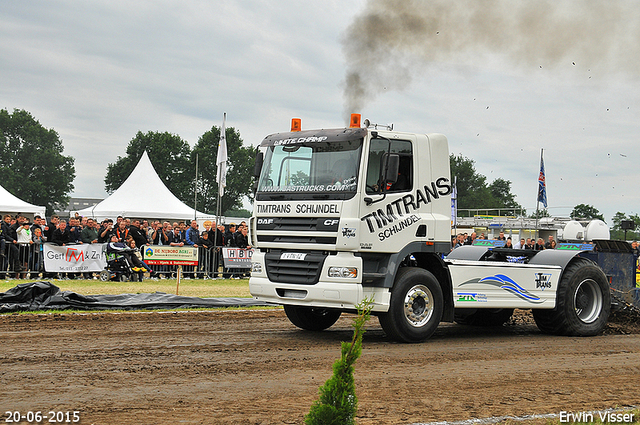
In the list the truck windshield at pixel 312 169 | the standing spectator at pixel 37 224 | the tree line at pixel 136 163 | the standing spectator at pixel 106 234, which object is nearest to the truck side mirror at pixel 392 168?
the truck windshield at pixel 312 169

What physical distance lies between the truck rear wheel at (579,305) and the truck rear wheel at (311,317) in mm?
3612

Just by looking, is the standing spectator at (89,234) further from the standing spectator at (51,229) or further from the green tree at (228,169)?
the green tree at (228,169)

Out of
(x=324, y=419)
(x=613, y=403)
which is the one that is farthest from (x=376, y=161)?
(x=324, y=419)

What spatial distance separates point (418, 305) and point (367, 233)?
4.58 ft

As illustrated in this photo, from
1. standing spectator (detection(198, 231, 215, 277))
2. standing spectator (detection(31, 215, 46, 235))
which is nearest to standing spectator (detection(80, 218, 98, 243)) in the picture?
standing spectator (detection(31, 215, 46, 235))

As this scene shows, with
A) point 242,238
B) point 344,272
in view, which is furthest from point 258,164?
point 242,238

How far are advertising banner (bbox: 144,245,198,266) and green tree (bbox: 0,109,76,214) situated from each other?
73.8m

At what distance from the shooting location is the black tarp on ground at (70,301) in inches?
Answer: 499

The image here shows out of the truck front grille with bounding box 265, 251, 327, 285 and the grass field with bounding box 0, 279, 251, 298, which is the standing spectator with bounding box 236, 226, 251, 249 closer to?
the grass field with bounding box 0, 279, 251, 298

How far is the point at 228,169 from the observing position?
94938 millimetres

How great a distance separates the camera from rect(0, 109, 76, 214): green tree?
292 ft

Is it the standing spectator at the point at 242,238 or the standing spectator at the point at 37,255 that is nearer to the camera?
the standing spectator at the point at 37,255

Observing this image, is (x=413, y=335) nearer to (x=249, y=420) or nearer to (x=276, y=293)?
(x=276, y=293)

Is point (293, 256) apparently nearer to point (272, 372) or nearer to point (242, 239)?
point (272, 372)
